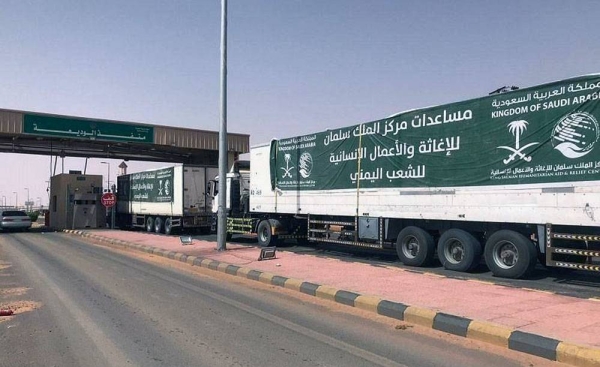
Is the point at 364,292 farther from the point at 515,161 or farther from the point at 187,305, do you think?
the point at 515,161

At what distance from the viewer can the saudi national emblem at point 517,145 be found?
31.3 ft

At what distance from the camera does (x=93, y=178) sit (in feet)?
111

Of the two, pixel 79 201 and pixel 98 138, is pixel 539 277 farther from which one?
pixel 79 201

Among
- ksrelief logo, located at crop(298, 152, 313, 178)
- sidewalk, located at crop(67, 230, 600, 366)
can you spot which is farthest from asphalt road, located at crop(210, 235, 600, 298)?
ksrelief logo, located at crop(298, 152, 313, 178)

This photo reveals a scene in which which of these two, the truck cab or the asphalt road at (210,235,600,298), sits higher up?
the truck cab

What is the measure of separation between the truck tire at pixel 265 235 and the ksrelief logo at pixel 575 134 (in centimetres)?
992

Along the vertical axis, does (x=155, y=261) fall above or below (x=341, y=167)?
below

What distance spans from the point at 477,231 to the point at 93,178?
2905 centimetres

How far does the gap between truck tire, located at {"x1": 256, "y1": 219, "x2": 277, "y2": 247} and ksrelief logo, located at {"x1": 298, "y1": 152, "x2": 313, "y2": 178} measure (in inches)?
99.5

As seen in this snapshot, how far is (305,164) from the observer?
15461mm

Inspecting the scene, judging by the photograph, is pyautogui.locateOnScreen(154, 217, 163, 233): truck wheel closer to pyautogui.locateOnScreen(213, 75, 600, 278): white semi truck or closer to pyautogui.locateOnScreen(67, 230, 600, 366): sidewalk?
pyautogui.locateOnScreen(213, 75, 600, 278): white semi truck

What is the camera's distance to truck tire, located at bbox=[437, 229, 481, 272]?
1058 centimetres

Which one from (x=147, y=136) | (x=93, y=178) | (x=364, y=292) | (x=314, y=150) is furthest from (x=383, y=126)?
(x=93, y=178)

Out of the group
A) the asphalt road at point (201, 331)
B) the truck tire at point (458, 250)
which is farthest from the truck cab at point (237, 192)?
the truck tire at point (458, 250)
